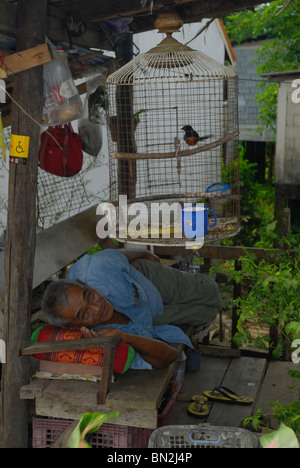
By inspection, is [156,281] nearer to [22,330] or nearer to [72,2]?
[22,330]

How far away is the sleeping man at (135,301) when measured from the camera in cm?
304

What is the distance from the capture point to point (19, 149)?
2879 mm

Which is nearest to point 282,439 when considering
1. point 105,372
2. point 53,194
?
point 105,372

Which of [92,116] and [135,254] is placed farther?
[92,116]

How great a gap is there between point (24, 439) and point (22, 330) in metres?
0.59

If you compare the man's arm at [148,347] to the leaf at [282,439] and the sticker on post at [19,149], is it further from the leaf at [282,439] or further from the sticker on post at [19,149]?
the leaf at [282,439]

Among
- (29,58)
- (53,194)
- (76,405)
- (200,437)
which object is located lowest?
(76,405)

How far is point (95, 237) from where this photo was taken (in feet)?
14.6

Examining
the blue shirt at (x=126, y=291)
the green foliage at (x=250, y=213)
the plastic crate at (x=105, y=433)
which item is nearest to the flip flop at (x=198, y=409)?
the plastic crate at (x=105, y=433)

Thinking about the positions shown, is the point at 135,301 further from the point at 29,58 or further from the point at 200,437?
the point at 29,58

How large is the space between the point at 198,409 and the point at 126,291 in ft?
3.19

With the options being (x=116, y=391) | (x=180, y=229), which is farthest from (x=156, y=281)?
(x=116, y=391)

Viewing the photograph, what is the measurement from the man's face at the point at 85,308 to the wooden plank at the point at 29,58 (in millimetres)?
1173

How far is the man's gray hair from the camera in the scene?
3.01 meters
